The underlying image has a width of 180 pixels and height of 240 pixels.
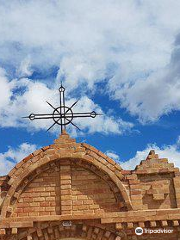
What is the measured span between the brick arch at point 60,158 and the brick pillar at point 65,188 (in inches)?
11.1

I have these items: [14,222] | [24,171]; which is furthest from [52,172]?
[14,222]

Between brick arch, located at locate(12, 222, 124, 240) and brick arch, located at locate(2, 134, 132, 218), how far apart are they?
3.09 ft

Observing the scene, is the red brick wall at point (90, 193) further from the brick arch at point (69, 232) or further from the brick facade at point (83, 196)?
the brick arch at point (69, 232)

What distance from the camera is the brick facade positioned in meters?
10.9

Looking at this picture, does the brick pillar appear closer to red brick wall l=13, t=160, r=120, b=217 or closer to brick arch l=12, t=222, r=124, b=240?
red brick wall l=13, t=160, r=120, b=217

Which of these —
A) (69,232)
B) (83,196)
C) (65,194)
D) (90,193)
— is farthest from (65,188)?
(69,232)

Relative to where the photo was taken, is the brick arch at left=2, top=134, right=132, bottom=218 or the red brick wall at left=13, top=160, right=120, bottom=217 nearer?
the red brick wall at left=13, top=160, right=120, bottom=217

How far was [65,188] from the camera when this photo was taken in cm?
1146

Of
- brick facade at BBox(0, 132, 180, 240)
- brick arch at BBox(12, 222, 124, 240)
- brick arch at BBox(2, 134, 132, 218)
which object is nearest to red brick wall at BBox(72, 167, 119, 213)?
brick facade at BBox(0, 132, 180, 240)

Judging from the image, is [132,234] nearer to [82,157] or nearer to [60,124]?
[82,157]

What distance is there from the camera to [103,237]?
1091cm

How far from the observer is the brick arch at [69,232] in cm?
1091

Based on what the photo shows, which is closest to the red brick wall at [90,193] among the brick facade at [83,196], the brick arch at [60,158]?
the brick facade at [83,196]

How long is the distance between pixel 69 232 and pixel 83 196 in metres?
1.03
